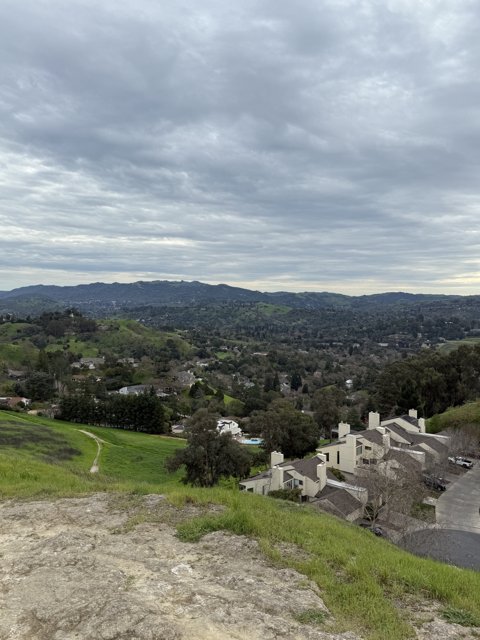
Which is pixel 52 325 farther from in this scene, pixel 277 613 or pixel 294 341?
pixel 277 613

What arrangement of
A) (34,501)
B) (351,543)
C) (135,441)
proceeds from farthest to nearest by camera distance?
1. (135,441)
2. (34,501)
3. (351,543)

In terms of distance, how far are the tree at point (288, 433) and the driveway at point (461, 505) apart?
12265 millimetres

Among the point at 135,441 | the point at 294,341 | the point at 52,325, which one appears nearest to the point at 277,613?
the point at 135,441

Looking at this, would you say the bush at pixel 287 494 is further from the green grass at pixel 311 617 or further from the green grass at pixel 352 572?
the green grass at pixel 311 617

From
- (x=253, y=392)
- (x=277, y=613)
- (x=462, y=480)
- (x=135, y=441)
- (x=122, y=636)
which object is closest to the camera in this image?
(x=122, y=636)

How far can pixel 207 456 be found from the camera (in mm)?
25578

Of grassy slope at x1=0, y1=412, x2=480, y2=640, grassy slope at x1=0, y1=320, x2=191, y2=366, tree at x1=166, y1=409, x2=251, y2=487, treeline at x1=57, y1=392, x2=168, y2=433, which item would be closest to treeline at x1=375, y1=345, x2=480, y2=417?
tree at x1=166, y1=409, x2=251, y2=487

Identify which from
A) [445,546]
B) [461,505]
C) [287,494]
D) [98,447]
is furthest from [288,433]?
[445,546]

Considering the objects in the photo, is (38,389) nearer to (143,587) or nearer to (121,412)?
(121,412)

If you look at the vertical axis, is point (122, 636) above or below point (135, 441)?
above

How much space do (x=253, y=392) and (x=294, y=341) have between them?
9834 centimetres

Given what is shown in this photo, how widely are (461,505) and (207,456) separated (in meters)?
15.5

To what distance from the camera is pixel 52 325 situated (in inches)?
4823

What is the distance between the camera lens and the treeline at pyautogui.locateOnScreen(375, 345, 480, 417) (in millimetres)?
47406
